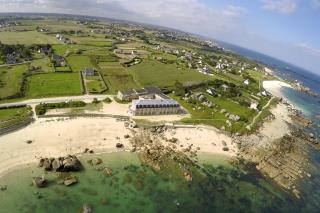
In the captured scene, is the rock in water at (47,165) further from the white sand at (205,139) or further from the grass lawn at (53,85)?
the grass lawn at (53,85)

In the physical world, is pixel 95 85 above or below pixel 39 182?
above

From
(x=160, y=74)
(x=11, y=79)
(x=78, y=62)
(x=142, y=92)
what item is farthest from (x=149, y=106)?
(x=78, y=62)

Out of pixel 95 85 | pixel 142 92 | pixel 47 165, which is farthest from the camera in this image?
pixel 95 85

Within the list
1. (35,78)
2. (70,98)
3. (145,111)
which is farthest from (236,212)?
(35,78)

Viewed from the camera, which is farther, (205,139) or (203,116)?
(203,116)

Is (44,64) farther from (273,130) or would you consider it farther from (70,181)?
(273,130)

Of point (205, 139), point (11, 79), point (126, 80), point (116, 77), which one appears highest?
point (205, 139)

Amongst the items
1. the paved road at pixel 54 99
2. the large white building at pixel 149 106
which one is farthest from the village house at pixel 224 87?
the paved road at pixel 54 99
